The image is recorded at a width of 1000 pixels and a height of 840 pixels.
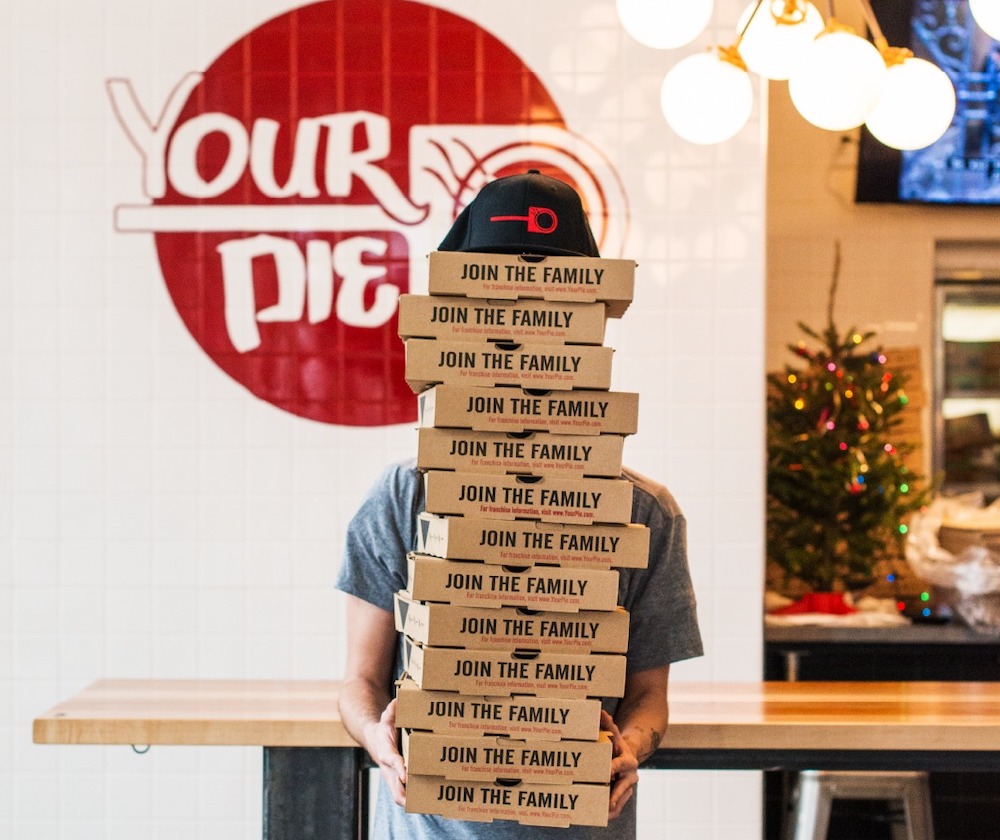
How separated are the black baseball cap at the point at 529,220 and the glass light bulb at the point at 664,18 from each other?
0.55 meters

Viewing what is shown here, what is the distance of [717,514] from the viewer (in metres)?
3.03

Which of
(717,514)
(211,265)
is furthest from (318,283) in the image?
(717,514)

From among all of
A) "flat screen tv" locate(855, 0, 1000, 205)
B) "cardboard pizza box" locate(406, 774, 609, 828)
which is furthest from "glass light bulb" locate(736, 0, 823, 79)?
"flat screen tv" locate(855, 0, 1000, 205)

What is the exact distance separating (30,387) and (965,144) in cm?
310

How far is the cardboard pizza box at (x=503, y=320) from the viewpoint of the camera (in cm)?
145

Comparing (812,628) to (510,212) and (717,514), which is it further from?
(510,212)

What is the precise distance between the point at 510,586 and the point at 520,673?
0.11 m

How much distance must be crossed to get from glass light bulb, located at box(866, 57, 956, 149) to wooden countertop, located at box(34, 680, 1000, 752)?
996 millimetres

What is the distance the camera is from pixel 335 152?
3.03m

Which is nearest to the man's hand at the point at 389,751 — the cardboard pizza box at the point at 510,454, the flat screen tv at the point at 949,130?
the cardboard pizza box at the point at 510,454

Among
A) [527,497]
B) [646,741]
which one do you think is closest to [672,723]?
[646,741]

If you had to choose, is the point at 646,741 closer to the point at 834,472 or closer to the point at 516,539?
the point at 516,539

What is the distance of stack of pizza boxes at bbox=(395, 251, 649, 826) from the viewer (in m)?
1.43

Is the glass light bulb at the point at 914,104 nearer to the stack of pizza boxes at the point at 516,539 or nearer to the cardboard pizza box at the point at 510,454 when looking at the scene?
the stack of pizza boxes at the point at 516,539
